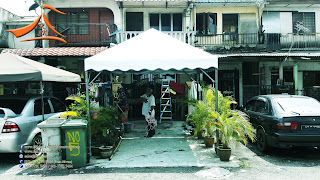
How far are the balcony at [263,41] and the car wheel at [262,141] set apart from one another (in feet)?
29.0

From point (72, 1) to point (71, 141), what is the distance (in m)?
11.8

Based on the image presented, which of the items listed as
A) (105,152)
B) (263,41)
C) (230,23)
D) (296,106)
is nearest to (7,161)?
(105,152)

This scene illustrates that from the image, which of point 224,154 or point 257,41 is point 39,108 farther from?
point 257,41

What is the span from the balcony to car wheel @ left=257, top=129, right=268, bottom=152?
883 cm

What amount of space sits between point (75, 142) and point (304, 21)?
1628 centimetres

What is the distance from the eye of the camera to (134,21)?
15812 millimetres

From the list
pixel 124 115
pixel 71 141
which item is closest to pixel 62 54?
pixel 124 115

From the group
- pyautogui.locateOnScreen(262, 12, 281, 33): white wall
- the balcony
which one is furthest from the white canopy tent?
pyautogui.locateOnScreen(262, 12, 281, 33): white wall

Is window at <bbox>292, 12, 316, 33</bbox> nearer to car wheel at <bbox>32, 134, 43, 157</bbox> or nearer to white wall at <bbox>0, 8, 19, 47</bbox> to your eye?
car wheel at <bbox>32, 134, 43, 157</bbox>

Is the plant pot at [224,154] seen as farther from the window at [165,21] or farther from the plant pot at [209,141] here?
the window at [165,21]

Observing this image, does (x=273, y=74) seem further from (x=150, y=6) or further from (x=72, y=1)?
(x=72, y=1)

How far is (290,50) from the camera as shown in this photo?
15461 millimetres

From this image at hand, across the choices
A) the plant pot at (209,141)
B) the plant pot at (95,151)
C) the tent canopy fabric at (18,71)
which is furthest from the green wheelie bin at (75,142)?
the plant pot at (209,141)

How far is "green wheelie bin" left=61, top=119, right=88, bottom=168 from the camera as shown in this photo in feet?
19.0
